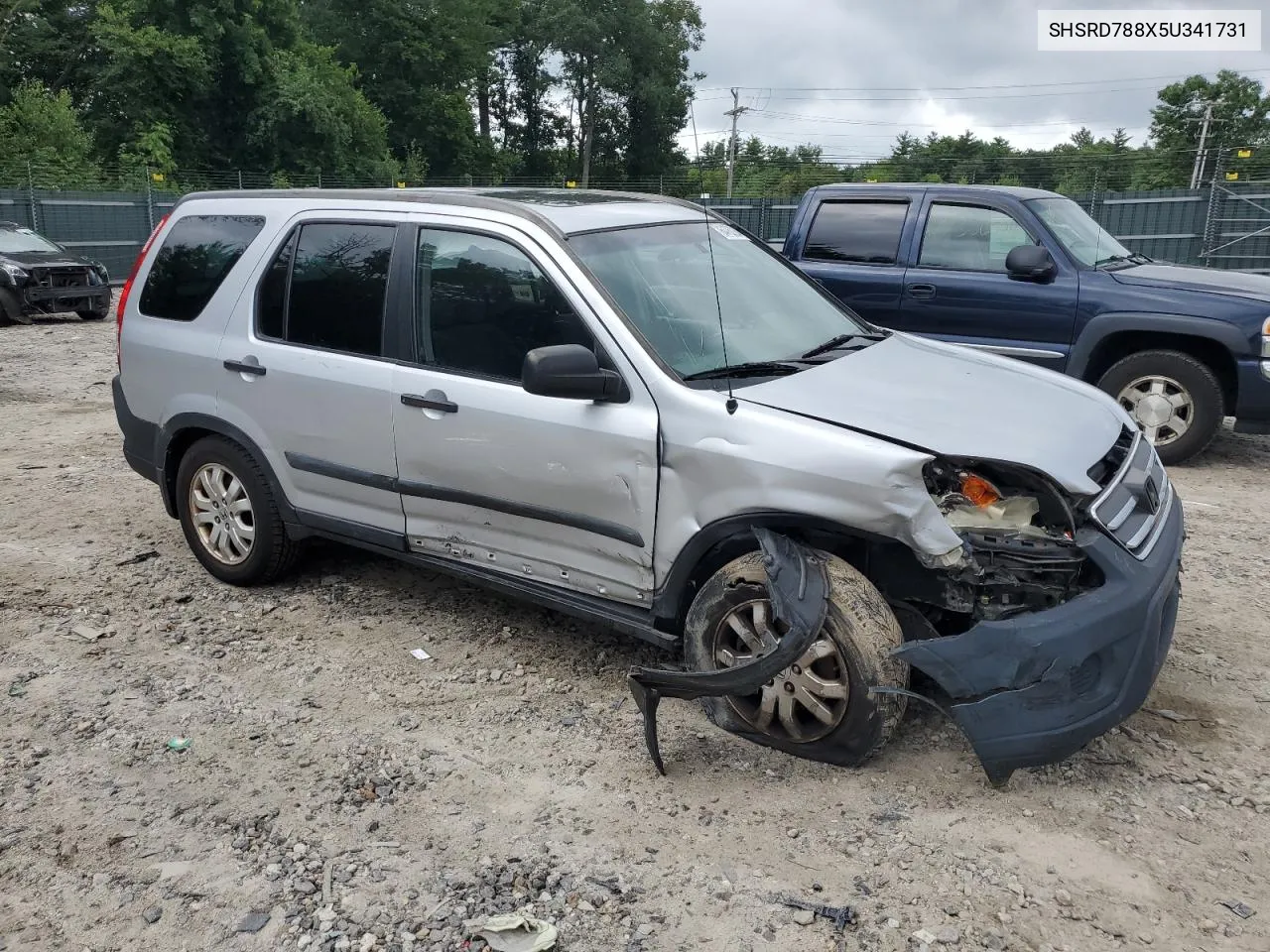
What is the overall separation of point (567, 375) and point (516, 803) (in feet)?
4.47

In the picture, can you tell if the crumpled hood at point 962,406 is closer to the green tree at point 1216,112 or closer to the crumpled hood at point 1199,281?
the crumpled hood at point 1199,281

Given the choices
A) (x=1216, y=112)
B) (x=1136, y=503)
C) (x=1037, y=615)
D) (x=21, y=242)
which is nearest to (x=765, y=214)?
(x=21, y=242)

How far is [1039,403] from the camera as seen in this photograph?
371 centimetres

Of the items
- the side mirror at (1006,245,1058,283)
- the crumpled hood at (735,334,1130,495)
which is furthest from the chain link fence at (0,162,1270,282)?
the crumpled hood at (735,334,1130,495)

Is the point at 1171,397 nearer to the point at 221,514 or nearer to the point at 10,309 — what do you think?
the point at 221,514

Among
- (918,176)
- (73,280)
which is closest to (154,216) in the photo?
(73,280)

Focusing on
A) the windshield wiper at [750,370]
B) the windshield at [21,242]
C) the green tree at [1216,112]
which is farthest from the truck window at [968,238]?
the green tree at [1216,112]

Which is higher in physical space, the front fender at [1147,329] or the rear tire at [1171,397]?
the front fender at [1147,329]

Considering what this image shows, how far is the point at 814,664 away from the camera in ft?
10.9

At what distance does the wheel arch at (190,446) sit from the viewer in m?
4.68

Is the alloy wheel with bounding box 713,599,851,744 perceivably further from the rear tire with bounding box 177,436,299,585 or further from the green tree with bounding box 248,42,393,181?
the green tree with bounding box 248,42,393,181

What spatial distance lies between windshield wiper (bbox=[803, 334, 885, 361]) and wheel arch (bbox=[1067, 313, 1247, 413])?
3419 mm

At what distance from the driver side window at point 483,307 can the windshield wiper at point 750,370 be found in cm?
42

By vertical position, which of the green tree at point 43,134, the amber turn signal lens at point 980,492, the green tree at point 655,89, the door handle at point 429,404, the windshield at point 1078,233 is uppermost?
the green tree at point 655,89
